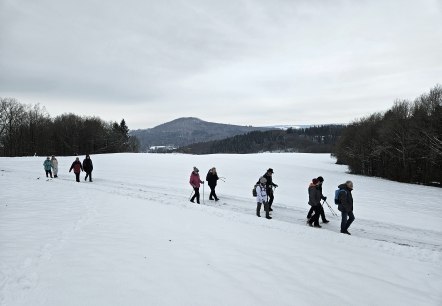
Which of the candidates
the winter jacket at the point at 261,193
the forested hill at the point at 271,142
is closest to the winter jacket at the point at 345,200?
the winter jacket at the point at 261,193

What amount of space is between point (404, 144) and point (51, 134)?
73.6 metres

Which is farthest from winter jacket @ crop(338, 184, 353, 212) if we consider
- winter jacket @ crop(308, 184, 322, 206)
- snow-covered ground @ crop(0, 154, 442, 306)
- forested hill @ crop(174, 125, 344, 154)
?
forested hill @ crop(174, 125, 344, 154)

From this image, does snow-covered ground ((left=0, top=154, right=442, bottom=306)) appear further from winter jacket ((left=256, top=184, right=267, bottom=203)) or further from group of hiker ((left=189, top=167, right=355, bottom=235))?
winter jacket ((left=256, top=184, right=267, bottom=203))

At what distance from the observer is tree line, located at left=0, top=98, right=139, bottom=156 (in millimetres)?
66000

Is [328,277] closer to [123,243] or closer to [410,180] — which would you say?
[123,243]

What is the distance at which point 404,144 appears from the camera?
35031 mm

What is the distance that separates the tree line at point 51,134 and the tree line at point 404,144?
61.9m

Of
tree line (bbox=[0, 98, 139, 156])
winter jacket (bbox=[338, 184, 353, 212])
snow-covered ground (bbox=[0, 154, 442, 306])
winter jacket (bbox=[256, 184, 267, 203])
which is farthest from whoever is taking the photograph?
tree line (bbox=[0, 98, 139, 156])

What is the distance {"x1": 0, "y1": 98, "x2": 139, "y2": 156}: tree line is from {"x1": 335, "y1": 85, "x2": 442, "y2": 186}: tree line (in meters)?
61.9

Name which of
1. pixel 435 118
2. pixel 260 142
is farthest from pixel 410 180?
pixel 260 142

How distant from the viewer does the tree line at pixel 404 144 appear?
30906 mm

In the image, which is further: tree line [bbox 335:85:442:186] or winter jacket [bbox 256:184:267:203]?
tree line [bbox 335:85:442:186]

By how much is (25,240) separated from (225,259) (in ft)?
14.8

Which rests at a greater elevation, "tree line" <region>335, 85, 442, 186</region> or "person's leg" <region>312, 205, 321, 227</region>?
"tree line" <region>335, 85, 442, 186</region>
